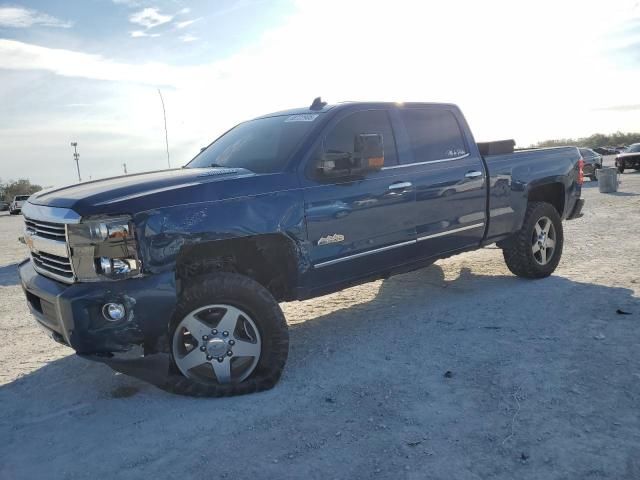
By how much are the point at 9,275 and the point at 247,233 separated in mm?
6633

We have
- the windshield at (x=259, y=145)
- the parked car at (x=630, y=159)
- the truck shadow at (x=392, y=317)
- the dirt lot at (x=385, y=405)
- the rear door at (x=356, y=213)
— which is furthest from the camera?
the parked car at (x=630, y=159)

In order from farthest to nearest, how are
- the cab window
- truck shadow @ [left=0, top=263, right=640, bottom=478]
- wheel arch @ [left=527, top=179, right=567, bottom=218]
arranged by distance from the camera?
wheel arch @ [left=527, top=179, right=567, bottom=218]
the cab window
truck shadow @ [left=0, top=263, right=640, bottom=478]

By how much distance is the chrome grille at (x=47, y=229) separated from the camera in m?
3.60

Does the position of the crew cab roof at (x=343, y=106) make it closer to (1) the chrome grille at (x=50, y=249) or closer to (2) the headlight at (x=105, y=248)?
(2) the headlight at (x=105, y=248)

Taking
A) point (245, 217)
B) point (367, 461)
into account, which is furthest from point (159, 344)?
point (367, 461)

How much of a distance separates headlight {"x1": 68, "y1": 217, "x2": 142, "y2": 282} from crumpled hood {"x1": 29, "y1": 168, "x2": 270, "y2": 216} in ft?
0.26

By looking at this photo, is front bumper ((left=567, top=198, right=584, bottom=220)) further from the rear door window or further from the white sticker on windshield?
the white sticker on windshield

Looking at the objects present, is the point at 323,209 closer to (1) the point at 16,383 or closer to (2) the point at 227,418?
(2) the point at 227,418

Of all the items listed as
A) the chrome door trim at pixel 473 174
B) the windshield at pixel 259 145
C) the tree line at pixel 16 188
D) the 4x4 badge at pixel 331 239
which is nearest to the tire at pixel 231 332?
the 4x4 badge at pixel 331 239

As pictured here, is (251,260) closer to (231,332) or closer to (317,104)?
(231,332)

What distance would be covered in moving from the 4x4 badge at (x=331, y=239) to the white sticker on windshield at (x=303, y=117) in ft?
3.33

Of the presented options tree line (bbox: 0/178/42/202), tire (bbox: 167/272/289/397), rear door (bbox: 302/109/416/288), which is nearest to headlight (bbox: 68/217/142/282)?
tire (bbox: 167/272/289/397)

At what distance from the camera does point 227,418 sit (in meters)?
3.44

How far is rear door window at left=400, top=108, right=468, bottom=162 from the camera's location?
529 centimetres
